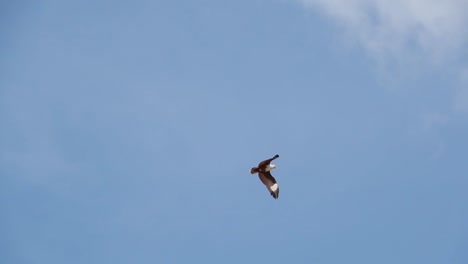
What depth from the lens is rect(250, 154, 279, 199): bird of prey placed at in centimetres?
2992

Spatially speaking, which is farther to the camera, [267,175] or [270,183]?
[270,183]

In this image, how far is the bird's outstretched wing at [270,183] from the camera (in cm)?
3064

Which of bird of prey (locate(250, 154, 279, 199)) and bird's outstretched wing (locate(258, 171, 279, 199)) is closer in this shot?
bird of prey (locate(250, 154, 279, 199))

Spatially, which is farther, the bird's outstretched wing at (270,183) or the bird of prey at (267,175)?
the bird's outstretched wing at (270,183)

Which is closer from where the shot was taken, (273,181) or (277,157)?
(277,157)

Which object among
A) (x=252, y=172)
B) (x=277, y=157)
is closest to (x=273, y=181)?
(x=252, y=172)

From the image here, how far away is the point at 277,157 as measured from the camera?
27.8 metres

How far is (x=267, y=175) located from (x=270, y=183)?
0.56 m

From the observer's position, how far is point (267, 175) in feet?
100

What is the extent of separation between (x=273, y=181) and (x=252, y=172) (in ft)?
4.66

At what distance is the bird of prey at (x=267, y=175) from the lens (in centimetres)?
2992

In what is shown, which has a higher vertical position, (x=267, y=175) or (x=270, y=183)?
(x=267, y=175)

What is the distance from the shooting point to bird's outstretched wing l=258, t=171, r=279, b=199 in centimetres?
3064

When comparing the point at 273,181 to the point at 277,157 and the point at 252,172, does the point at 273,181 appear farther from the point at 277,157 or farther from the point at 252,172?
the point at 277,157
